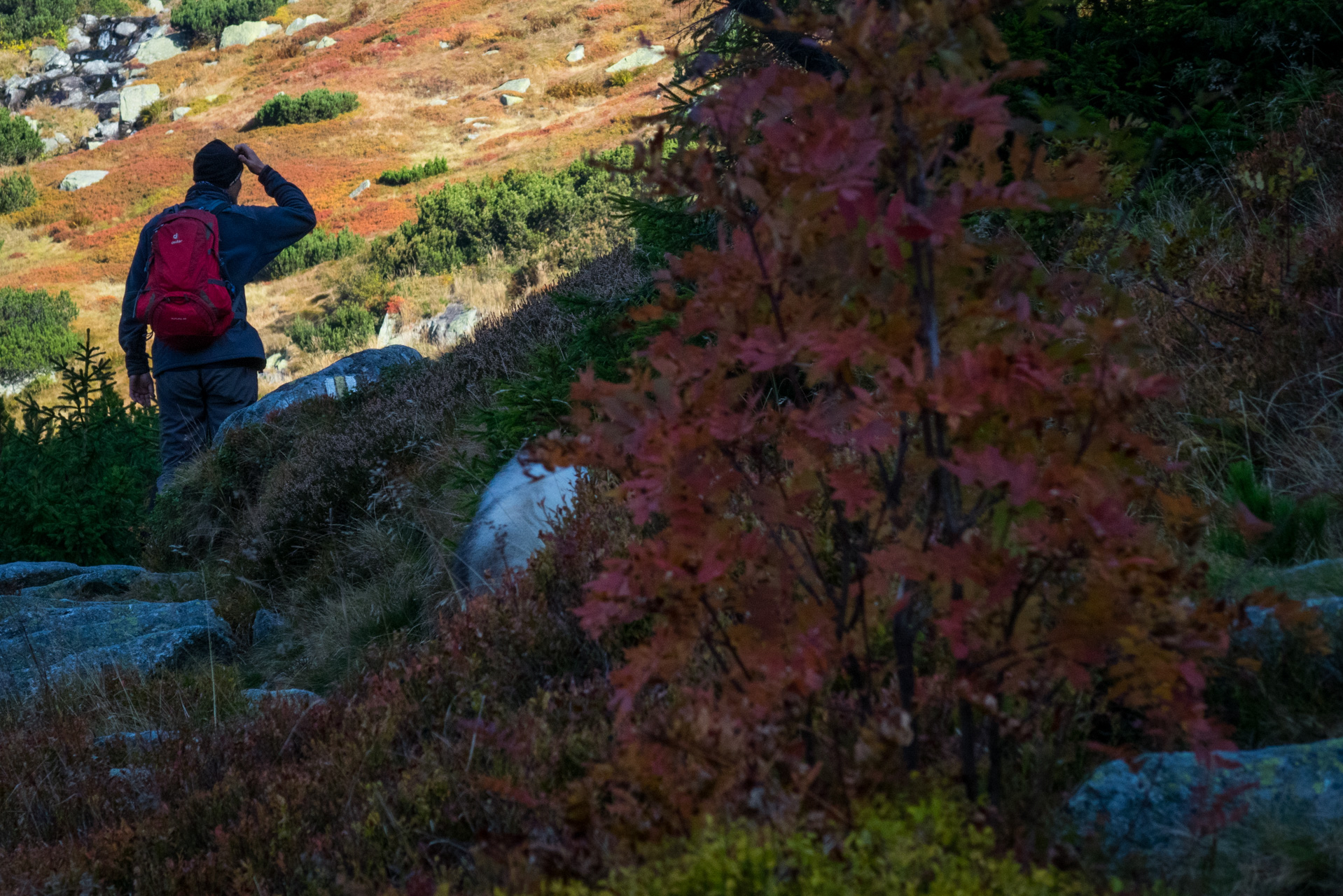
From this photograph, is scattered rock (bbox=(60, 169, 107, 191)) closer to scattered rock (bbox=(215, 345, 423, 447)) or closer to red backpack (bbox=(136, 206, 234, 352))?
scattered rock (bbox=(215, 345, 423, 447))

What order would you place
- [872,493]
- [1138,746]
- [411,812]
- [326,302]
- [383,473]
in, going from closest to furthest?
[872,493] → [1138,746] → [411,812] → [383,473] → [326,302]

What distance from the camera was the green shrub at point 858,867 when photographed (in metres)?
1.27

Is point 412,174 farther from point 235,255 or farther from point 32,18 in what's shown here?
point 32,18

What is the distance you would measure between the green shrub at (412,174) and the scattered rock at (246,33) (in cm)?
2058

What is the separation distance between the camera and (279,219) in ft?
20.9

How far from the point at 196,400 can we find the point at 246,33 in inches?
1720

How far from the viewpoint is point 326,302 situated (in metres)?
20.8

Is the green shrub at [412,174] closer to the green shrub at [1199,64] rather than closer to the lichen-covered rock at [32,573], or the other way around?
the lichen-covered rock at [32,573]

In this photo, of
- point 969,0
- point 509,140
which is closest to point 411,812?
point 969,0

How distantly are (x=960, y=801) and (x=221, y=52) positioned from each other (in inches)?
1931

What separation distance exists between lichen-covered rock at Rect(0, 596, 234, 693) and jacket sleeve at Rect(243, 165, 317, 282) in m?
2.55

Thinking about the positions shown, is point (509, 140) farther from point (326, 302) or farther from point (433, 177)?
point (326, 302)

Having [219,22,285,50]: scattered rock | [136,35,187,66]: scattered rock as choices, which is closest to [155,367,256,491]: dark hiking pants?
[219,22,285,50]: scattered rock

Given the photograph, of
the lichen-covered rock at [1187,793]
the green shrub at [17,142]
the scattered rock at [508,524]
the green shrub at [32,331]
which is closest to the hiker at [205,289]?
the scattered rock at [508,524]
